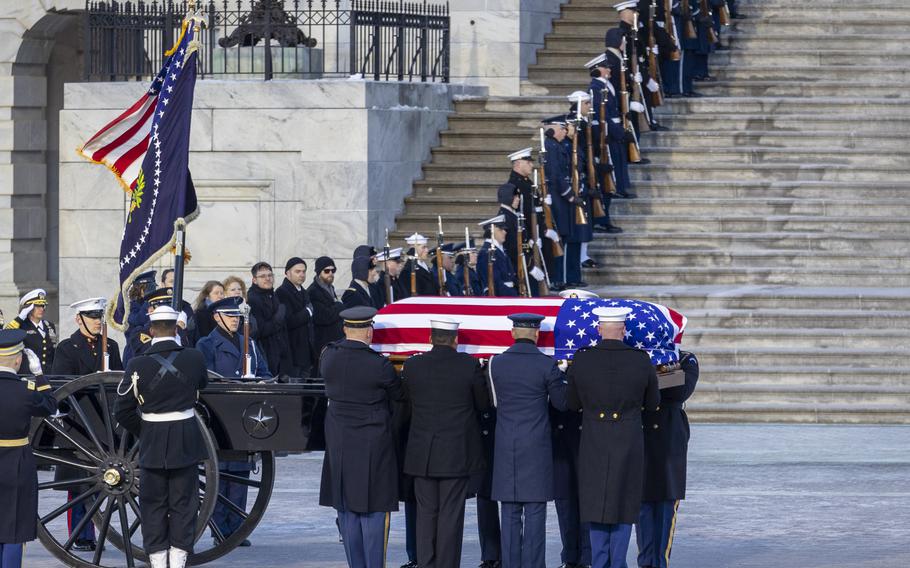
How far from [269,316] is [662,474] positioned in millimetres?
5158

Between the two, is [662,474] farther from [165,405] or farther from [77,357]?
[77,357]

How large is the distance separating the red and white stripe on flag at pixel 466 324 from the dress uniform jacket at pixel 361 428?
482 millimetres

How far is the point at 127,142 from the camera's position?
42.2ft

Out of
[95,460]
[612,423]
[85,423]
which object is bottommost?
[95,460]

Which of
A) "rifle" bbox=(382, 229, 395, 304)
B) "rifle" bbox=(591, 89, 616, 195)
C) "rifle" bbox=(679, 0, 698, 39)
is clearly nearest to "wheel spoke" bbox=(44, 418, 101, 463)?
"rifle" bbox=(382, 229, 395, 304)

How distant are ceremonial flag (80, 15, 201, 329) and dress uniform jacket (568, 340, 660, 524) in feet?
9.78

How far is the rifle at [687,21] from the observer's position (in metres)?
22.6

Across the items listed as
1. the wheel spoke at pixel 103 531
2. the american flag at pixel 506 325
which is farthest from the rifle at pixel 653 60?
the wheel spoke at pixel 103 531

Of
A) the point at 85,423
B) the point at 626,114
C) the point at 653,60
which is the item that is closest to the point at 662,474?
the point at 85,423

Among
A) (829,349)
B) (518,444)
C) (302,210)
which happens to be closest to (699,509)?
(518,444)

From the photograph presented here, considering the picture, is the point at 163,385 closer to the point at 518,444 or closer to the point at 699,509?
the point at 518,444

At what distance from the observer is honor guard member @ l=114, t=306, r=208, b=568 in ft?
34.4

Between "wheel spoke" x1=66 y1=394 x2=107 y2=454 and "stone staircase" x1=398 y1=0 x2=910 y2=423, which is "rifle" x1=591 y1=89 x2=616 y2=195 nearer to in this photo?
"stone staircase" x1=398 y1=0 x2=910 y2=423

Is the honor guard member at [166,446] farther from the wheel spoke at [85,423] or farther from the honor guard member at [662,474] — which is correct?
the honor guard member at [662,474]
